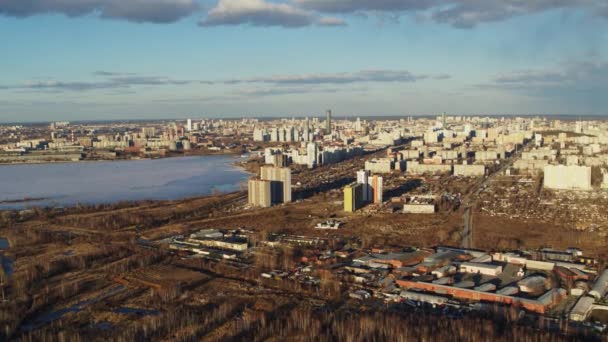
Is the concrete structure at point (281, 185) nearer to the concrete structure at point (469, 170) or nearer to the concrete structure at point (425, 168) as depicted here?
the concrete structure at point (425, 168)

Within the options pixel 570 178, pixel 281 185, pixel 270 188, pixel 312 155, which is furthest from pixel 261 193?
pixel 312 155

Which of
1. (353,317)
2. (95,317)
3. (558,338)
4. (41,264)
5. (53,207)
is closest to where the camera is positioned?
(558,338)

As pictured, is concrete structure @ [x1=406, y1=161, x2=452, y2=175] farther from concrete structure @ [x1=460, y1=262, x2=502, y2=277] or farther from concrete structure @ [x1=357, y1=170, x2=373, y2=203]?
concrete structure @ [x1=460, y1=262, x2=502, y2=277]

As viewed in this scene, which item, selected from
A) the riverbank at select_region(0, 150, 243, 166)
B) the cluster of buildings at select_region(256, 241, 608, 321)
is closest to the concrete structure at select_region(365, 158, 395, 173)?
the riverbank at select_region(0, 150, 243, 166)

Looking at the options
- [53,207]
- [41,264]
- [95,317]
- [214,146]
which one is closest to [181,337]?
[95,317]

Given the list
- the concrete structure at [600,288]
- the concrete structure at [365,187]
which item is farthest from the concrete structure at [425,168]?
the concrete structure at [600,288]

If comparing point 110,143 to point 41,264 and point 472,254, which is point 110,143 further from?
point 472,254
